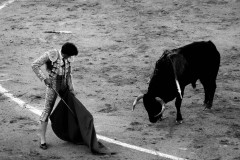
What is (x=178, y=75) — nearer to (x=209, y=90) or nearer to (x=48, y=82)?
(x=209, y=90)

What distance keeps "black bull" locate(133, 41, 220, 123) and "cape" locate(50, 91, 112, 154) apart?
1422 mm

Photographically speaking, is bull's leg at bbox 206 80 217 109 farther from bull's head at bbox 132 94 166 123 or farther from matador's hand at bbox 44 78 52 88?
matador's hand at bbox 44 78 52 88

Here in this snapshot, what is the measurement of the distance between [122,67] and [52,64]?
462 cm

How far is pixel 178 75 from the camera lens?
9484 mm

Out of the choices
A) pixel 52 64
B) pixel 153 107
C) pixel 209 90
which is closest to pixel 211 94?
pixel 209 90

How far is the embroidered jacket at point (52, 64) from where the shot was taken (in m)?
7.86

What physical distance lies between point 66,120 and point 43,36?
20.8 feet

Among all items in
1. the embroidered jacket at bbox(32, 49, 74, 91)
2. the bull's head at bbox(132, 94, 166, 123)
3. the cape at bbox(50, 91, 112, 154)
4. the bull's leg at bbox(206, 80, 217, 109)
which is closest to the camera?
the embroidered jacket at bbox(32, 49, 74, 91)

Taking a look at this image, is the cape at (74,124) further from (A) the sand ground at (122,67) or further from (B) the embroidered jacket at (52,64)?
(B) the embroidered jacket at (52,64)

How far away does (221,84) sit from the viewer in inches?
453

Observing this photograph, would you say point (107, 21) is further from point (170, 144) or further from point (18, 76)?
point (170, 144)

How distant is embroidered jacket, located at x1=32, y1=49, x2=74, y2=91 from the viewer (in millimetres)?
7859

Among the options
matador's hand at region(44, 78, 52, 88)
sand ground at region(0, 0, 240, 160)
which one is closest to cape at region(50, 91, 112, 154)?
sand ground at region(0, 0, 240, 160)

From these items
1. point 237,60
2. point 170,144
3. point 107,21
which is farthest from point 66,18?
point 170,144
